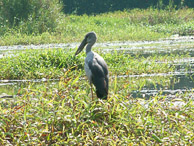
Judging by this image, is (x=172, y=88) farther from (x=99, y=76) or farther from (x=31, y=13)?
(x=31, y=13)

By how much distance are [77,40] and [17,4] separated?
332cm

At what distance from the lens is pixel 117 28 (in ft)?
78.7

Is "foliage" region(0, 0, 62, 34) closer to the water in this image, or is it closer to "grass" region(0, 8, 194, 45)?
"grass" region(0, 8, 194, 45)

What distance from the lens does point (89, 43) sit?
772 centimetres

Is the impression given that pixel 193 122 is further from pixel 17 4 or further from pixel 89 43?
pixel 17 4

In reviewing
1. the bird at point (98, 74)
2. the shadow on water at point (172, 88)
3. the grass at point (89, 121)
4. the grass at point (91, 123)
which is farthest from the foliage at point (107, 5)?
the grass at point (91, 123)

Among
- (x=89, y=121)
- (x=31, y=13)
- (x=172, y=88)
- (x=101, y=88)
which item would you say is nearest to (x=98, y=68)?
(x=101, y=88)

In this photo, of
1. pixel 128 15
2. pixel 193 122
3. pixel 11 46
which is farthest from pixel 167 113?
pixel 128 15

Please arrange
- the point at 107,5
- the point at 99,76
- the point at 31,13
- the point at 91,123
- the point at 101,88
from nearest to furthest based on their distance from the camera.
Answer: the point at 91,123 → the point at 101,88 → the point at 99,76 → the point at 31,13 → the point at 107,5

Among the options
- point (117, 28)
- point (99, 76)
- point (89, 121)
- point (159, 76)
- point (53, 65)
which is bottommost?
point (117, 28)

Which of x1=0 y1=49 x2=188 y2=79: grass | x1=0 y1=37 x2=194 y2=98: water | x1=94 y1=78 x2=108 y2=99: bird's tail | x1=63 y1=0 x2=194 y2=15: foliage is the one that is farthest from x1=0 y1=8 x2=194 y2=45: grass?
x1=94 y1=78 x2=108 y2=99: bird's tail

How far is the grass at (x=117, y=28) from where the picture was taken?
19750mm

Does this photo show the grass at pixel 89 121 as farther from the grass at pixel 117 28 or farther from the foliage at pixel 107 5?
the foliage at pixel 107 5

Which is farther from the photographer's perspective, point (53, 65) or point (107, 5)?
point (107, 5)
